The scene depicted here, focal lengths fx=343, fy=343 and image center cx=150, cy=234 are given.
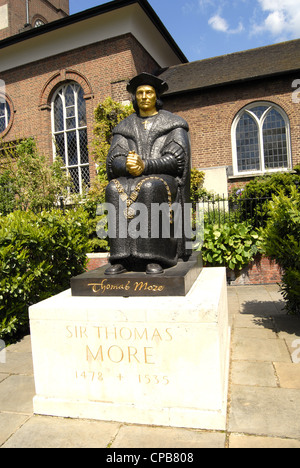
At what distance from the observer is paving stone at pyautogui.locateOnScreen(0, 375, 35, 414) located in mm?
2963

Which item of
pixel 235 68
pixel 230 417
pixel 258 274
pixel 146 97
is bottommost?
pixel 230 417

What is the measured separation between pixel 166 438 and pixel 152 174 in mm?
2282

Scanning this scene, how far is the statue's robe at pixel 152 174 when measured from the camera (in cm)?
323

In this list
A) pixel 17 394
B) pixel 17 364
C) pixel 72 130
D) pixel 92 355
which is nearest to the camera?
pixel 92 355

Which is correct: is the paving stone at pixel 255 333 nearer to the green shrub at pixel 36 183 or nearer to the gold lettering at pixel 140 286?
the gold lettering at pixel 140 286

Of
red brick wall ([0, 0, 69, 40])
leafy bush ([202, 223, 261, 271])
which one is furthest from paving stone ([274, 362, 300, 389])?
red brick wall ([0, 0, 69, 40])

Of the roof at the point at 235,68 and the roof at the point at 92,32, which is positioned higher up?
the roof at the point at 92,32

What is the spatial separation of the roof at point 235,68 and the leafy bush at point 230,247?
8056 millimetres

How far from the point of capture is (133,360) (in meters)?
2.69

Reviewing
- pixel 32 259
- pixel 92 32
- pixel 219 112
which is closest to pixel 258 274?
pixel 32 259

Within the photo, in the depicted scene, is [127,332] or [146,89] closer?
[127,332]

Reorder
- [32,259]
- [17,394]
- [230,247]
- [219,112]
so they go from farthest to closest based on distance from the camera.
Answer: [219,112]
[230,247]
[32,259]
[17,394]

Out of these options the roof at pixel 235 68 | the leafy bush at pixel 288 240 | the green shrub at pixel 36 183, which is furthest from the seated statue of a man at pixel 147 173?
the roof at pixel 235 68

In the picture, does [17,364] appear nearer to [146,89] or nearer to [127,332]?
[127,332]
